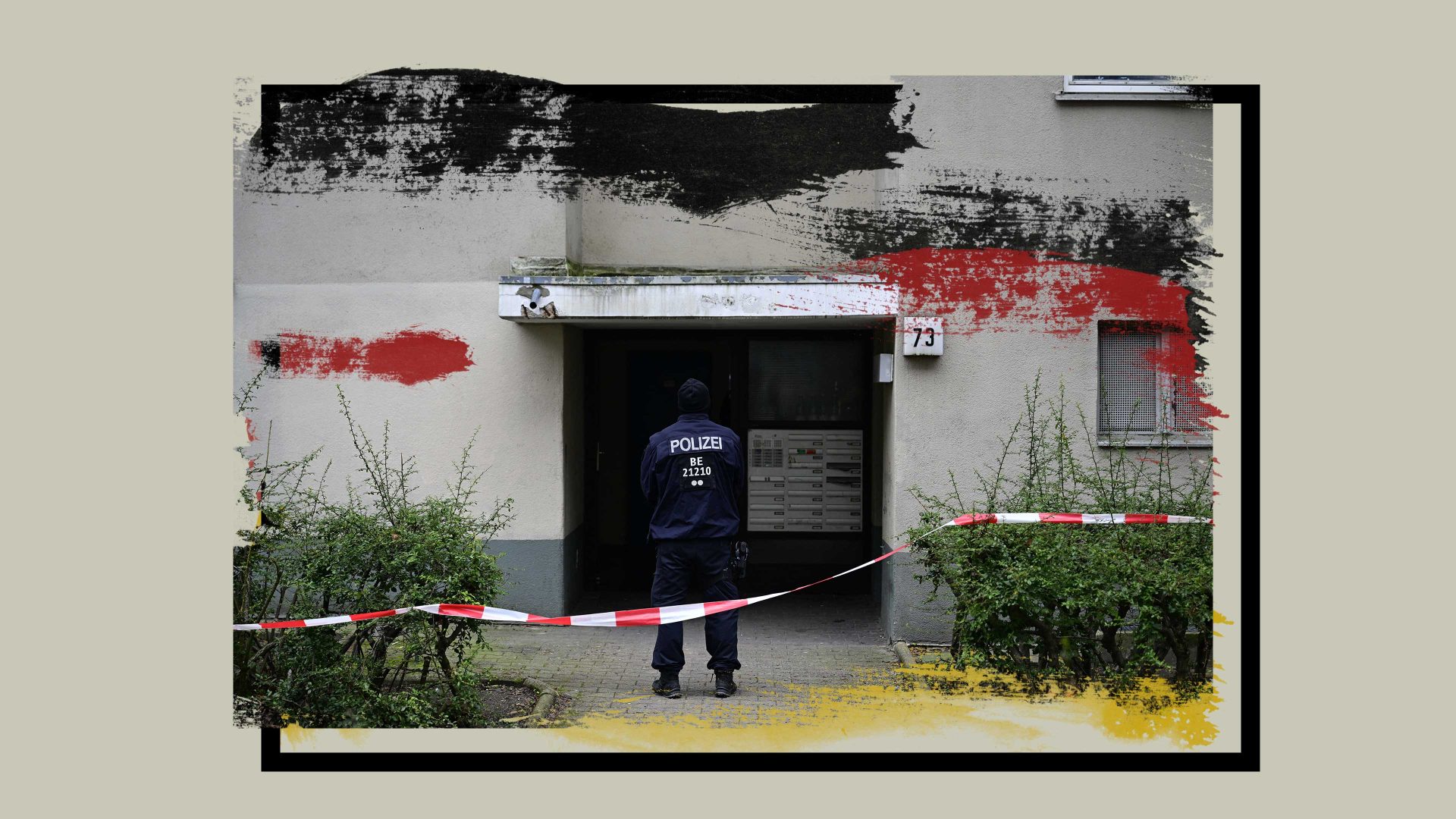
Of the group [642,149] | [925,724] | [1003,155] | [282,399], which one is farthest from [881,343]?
[282,399]

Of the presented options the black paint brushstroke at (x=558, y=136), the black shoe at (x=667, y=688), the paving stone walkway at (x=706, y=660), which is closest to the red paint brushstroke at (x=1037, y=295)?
the black paint brushstroke at (x=558, y=136)

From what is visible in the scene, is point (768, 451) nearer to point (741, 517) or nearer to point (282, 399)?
point (741, 517)

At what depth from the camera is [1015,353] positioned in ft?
28.5

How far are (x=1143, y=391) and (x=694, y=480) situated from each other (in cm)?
348

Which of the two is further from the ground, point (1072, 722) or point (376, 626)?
point (376, 626)

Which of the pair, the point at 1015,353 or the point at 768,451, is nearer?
the point at 1015,353

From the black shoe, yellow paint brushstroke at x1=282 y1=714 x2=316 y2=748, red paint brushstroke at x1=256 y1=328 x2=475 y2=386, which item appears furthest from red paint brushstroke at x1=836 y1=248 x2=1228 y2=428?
yellow paint brushstroke at x1=282 y1=714 x2=316 y2=748

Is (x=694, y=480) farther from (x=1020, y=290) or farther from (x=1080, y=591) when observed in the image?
(x=1020, y=290)

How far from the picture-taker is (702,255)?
9.52 metres

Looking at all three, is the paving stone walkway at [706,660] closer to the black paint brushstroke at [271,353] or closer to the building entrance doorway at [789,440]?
the building entrance doorway at [789,440]

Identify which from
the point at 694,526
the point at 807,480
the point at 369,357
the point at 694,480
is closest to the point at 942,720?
the point at 694,526

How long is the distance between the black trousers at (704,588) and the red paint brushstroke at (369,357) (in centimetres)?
268

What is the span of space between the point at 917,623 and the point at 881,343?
225 cm

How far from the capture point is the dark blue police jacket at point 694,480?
7.53m
